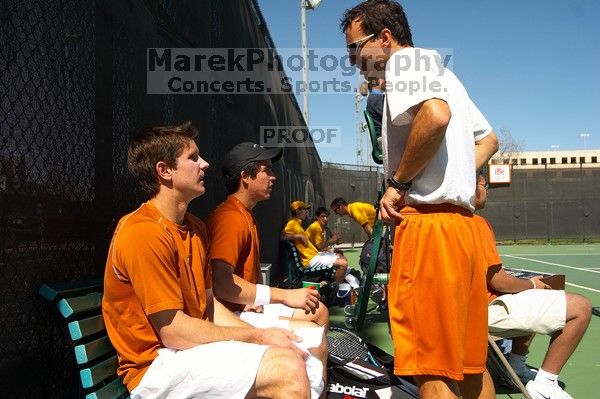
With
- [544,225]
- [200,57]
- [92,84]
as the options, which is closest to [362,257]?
[200,57]

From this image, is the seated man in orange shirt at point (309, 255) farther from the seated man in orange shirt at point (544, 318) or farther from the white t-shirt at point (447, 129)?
the white t-shirt at point (447, 129)

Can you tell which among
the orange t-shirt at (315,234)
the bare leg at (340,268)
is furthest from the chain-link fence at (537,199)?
the bare leg at (340,268)

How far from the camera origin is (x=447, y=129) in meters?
2.04

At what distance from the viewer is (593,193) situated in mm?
21203

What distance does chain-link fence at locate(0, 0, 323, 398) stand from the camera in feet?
6.03

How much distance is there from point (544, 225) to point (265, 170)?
20.9m

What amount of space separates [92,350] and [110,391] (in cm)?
17

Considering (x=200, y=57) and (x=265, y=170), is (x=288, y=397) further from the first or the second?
(x=200, y=57)

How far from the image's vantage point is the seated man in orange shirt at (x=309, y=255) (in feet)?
21.2

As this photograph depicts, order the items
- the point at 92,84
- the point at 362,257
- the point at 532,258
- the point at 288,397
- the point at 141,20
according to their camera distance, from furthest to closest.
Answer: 1. the point at 532,258
2. the point at 362,257
3. the point at 141,20
4. the point at 92,84
5. the point at 288,397

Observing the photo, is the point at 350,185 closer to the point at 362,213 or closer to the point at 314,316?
the point at 362,213

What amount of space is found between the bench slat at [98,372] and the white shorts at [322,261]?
183 inches

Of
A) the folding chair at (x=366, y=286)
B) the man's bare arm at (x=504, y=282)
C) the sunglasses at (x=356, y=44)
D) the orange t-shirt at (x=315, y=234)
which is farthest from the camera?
the orange t-shirt at (x=315, y=234)

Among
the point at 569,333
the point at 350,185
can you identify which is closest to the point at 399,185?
the point at 569,333
